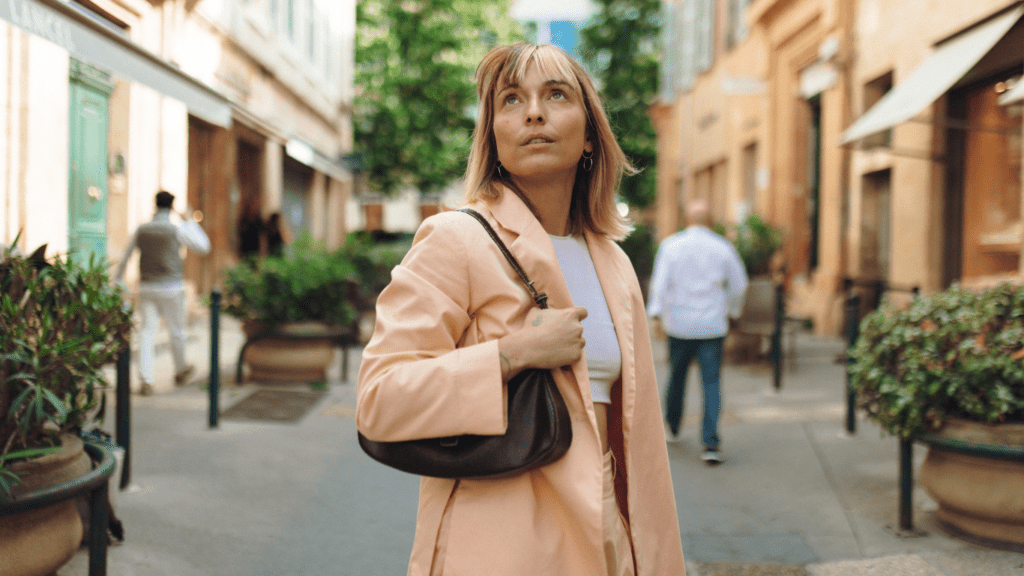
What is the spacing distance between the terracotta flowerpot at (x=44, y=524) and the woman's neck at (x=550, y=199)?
2.08 meters

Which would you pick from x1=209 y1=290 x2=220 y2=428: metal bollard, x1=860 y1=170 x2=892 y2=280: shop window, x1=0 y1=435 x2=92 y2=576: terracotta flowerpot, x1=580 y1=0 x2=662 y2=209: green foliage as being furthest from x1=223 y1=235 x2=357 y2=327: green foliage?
x1=580 y1=0 x2=662 y2=209: green foliage

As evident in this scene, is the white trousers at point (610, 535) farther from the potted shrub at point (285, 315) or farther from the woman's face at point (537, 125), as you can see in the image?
the potted shrub at point (285, 315)

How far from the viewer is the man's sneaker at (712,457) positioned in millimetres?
5535

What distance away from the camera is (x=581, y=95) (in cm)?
183

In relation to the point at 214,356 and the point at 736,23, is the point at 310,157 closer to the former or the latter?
the point at 736,23

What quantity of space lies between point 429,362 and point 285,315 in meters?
6.74

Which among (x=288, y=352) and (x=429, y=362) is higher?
(x=429, y=362)

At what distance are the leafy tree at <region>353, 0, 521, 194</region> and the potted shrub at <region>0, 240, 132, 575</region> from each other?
21526mm

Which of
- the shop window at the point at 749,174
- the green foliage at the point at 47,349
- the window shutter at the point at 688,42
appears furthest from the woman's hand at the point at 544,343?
the window shutter at the point at 688,42

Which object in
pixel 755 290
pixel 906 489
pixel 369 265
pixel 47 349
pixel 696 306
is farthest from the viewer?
pixel 369 265

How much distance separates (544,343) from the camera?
1.55 meters

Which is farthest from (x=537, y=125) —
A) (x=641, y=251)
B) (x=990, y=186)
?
(x=641, y=251)

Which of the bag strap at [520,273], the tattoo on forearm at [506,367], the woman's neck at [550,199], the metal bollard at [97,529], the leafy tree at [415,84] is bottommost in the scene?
the metal bollard at [97,529]

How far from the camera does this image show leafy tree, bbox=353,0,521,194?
2478cm
